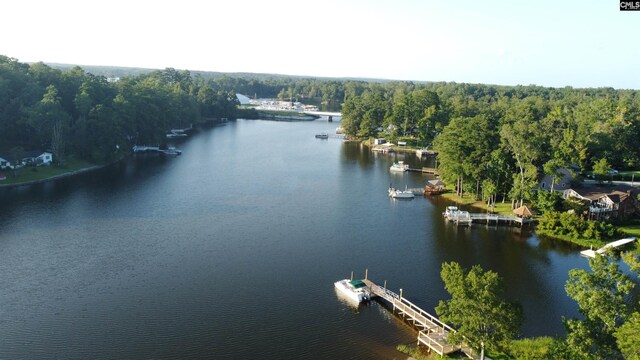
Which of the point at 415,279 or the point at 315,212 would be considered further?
the point at 315,212

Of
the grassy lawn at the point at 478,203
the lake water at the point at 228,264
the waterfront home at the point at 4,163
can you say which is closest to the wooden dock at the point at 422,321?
the lake water at the point at 228,264

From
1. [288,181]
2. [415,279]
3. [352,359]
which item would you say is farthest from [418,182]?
[352,359]

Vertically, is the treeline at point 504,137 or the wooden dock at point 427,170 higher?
the treeline at point 504,137

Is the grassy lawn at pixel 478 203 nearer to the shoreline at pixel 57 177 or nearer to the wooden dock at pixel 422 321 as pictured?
the wooden dock at pixel 422 321

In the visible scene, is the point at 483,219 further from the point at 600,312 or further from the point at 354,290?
the point at 600,312

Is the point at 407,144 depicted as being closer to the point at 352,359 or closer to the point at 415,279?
the point at 415,279
